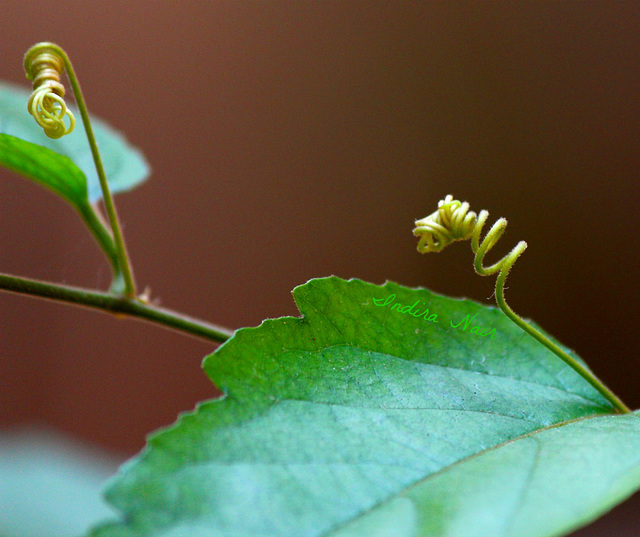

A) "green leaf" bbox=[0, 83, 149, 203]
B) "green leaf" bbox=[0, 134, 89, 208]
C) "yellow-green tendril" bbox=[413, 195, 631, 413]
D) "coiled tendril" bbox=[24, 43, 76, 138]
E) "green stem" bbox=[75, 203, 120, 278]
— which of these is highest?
"green leaf" bbox=[0, 83, 149, 203]

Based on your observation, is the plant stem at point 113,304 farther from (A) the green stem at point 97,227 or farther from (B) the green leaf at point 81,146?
(B) the green leaf at point 81,146

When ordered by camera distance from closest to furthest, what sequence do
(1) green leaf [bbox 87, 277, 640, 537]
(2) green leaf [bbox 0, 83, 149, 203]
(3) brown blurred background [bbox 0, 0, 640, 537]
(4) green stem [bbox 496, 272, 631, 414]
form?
(1) green leaf [bbox 87, 277, 640, 537], (4) green stem [bbox 496, 272, 631, 414], (2) green leaf [bbox 0, 83, 149, 203], (3) brown blurred background [bbox 0, 0, 640, 537]

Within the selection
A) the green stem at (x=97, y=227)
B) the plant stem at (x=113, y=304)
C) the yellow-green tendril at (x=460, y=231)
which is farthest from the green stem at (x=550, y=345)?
the green stem at (x=97, y=227)

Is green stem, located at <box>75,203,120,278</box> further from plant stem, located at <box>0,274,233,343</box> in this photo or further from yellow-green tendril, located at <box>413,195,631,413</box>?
yellow-green tendril, located at <box>413,195,631,413</box>

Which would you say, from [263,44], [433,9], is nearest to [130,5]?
[263,44]

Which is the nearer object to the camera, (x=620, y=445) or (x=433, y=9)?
(x=620, y=445)

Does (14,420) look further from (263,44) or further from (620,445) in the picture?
(620,445)

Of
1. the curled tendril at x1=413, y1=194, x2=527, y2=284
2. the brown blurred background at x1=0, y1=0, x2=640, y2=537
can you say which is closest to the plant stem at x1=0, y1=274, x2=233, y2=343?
the curled tendril at x1=413, y1=194, x2=527, y2=284
